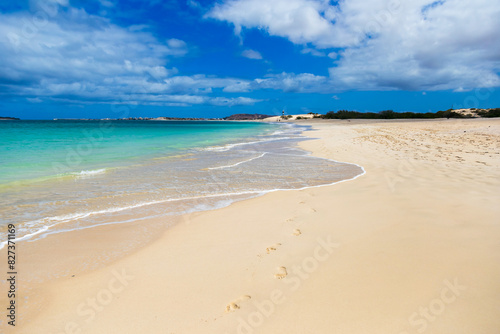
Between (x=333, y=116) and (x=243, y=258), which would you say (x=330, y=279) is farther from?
(x=333, y=116)

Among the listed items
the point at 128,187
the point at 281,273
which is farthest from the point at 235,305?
the point at 128,187

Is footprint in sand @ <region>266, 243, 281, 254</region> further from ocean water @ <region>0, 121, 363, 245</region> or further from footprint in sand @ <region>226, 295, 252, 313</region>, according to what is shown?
ocean water @ <region>0, 121, 363, 245</region>

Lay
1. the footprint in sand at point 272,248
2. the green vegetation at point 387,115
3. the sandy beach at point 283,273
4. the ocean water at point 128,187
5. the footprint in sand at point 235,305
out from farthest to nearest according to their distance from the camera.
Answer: the green vegetation at point 387,115 → the ocean water at point 128,187 → the footprint in sand at point 272,248 → the footprint in sand at point 235,305 → the sandy beach at point 283,273

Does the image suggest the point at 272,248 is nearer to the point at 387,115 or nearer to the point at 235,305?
the point at 235,305

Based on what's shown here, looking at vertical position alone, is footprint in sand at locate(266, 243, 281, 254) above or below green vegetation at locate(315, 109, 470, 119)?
above

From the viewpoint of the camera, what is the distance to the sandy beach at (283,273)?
2.63m

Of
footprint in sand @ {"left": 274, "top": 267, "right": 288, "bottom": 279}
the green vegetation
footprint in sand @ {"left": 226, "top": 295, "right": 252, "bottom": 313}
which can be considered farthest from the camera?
the green vegetation

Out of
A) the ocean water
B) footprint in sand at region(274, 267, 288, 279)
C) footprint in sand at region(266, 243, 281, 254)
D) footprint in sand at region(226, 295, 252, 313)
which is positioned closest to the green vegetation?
the ocean water

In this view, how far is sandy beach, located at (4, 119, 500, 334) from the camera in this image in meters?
2.63

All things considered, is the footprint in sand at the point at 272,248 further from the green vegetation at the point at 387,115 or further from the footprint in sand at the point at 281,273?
the green vegetation at the point at 387,115

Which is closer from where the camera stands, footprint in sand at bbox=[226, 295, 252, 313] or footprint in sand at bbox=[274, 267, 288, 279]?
footprint in sand at bbox=[226, 295, 252, 313]

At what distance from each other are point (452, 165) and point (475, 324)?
9.79 meters

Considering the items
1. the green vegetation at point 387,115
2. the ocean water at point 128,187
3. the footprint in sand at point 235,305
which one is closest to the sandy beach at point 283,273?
the footprint in sand at point 235,305

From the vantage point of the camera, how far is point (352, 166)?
37.9 feet
